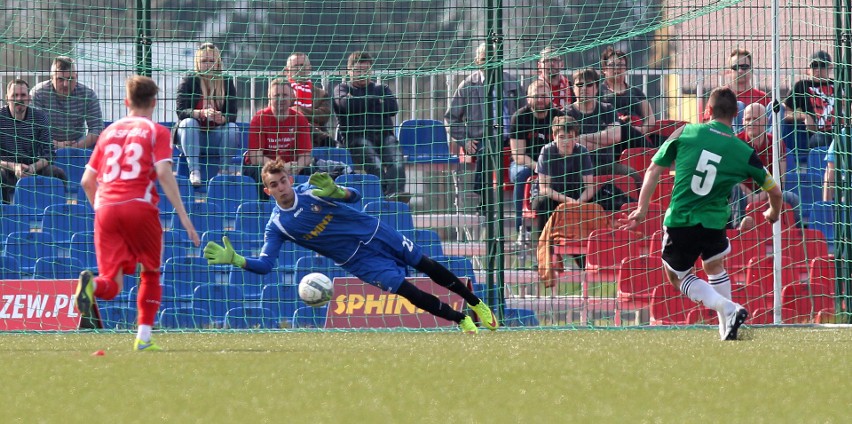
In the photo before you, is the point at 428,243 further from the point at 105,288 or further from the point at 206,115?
the point at 105,288

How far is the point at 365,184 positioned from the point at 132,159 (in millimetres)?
3550

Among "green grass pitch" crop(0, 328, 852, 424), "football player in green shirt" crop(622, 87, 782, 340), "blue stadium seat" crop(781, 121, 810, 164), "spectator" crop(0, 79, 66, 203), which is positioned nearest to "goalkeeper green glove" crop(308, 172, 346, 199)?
"green grass pitch" crop(0, 328, 852, 424)

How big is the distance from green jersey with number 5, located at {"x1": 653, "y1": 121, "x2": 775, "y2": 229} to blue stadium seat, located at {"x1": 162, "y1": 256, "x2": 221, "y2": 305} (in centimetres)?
435

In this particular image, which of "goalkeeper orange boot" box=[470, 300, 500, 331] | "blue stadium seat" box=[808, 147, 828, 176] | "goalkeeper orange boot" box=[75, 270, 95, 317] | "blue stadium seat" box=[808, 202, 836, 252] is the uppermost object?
"blue stadium seat" box=[808, 147, 828, 176]

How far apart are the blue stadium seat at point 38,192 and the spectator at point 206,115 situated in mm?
1153

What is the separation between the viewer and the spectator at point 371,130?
10664 millimetres

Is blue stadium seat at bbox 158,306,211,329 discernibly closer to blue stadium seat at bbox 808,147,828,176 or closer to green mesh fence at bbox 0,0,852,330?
green mesh fence at bbox 0,0,852,330

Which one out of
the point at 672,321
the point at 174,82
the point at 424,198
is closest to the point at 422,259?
the point at 424,198

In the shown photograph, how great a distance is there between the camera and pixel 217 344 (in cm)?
836

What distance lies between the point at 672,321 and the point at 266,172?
12.3 feet

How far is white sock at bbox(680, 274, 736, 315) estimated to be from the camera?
7992 mm

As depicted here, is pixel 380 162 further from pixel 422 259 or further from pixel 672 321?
pixel 672 321

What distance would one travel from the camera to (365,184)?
10.7 meters

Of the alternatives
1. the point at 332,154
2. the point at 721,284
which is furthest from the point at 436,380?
the point at 332,154
